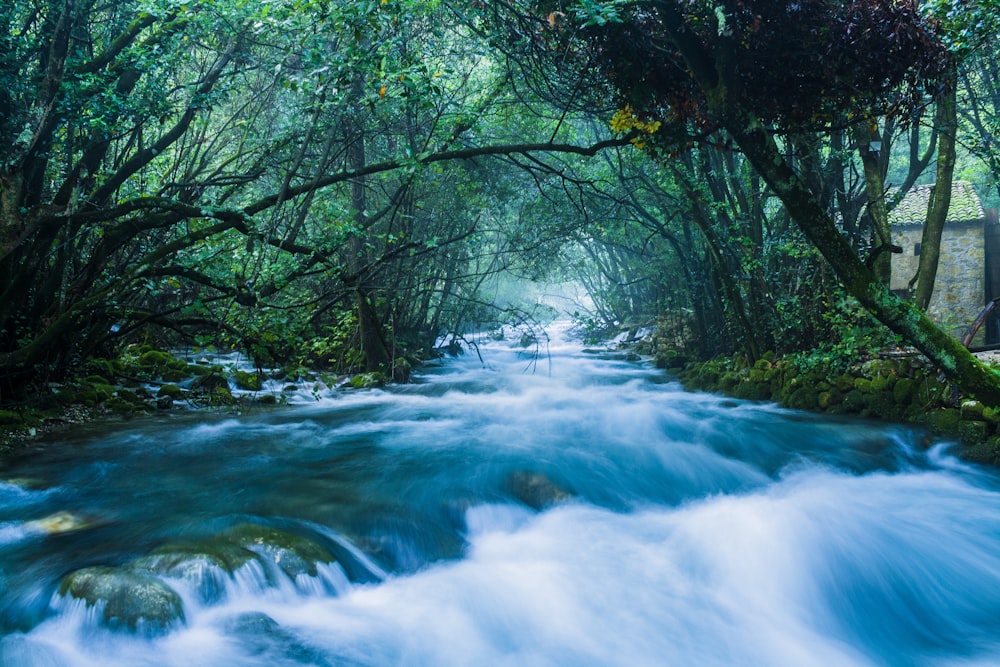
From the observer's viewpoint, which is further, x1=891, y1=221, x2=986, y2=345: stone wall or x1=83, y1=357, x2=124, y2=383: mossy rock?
x1=891, y1=221, x2=986, y2=345: stone wall

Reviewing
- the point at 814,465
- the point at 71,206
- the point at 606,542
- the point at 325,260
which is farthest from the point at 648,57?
the point at 71,206

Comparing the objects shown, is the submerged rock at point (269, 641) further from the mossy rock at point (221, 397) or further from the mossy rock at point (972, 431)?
the mossy rock at point (972, 431)

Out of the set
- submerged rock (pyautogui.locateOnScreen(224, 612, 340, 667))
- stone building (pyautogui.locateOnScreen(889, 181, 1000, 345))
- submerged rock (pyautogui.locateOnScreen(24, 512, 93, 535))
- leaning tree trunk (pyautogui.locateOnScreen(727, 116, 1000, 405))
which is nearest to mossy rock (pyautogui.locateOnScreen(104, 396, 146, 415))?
submerged rock (pyautogui.locateOnScreen(24, 512, 93, 535))

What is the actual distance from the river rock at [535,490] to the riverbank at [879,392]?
4238 millimetres

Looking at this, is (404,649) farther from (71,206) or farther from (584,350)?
(584,350)

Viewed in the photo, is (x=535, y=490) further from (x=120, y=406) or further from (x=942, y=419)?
(x=120, y=406)

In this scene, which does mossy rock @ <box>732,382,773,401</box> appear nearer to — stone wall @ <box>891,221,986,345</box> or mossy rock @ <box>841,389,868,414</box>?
mossy rock @ <box>841,389,868,414</box>

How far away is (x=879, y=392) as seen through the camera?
8.37m

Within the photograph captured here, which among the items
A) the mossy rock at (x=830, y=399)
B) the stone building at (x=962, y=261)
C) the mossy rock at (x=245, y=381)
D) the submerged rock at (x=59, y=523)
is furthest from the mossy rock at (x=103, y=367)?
the stone building at (x=962, y=261)

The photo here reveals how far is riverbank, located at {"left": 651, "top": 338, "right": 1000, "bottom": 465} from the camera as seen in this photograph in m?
6.96

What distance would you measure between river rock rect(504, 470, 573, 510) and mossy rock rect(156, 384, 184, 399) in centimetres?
538

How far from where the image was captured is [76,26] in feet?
20.6

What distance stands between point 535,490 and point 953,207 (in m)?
19.6

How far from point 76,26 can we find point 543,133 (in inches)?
332
